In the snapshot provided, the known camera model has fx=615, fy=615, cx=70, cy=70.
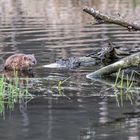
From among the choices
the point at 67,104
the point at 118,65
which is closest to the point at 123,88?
the point at 118,65

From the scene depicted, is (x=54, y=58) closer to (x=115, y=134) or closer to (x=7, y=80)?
(x=7, y=80)

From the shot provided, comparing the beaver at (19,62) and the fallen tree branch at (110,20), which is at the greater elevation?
the fallen tree branch at (110,20)

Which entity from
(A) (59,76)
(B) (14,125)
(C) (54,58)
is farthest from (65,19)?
(B) (14,125)

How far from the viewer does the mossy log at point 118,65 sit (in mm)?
12711

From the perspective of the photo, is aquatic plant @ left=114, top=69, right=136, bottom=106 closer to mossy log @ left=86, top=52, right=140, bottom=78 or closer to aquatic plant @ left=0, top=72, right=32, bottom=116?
mossy log @ left=86, top=52, right=140, bottom=78

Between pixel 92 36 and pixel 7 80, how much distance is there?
Answer: 7.41m

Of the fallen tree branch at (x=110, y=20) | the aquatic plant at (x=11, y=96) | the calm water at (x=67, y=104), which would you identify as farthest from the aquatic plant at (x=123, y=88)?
the aquatic plant at (x=11, y=96)

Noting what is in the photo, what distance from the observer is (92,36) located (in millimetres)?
19547

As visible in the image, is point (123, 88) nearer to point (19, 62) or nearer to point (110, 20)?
point (110, 20)

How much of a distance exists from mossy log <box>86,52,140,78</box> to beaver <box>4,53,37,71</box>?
207 centimetres

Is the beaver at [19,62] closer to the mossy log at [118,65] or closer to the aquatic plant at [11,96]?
the mossy log at [118,65]

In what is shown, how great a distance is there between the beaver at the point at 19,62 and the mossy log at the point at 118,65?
81.6 inches

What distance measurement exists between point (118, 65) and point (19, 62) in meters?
2.67

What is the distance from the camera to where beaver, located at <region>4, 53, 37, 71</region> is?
1419 centimetres
